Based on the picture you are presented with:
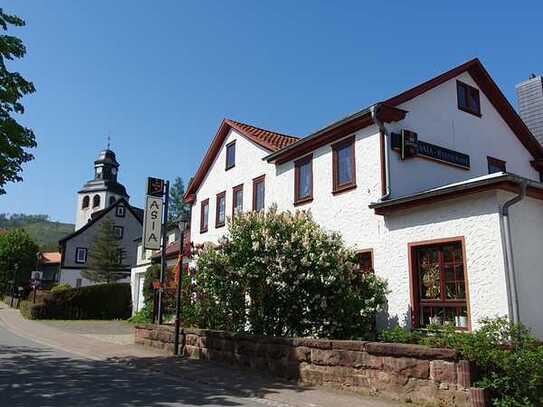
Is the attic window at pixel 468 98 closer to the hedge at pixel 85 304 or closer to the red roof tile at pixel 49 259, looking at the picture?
the hedge at pixel 85 304

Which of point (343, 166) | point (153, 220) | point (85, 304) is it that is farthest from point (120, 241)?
point (343, 166)

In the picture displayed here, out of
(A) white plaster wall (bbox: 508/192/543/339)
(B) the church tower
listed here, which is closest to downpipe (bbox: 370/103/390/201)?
(A) white plaster wall (bbox: 508/192/543/339)

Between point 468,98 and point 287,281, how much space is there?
9.35m

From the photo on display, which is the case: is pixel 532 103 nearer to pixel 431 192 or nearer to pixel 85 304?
pixel 431 192

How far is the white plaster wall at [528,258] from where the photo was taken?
10633 millimetres

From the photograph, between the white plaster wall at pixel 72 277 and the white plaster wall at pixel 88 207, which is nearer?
the white plaster wall at pixel 72 277

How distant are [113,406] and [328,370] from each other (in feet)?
13.3

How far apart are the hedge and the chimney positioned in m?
26.0

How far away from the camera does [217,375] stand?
11.4 m

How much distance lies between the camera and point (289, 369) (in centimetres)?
1080

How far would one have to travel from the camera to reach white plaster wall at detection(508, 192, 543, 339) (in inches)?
419

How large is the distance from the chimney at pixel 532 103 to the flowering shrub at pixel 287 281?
37.6 ft

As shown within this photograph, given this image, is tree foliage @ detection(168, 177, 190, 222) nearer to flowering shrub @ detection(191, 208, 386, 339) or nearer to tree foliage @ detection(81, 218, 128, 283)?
tree foliage @ detection(81, 218, 128, 283)

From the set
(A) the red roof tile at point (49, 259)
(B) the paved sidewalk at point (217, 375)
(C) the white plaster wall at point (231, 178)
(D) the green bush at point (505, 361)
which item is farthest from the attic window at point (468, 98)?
(A) the red roof tile at point (49, 259)
